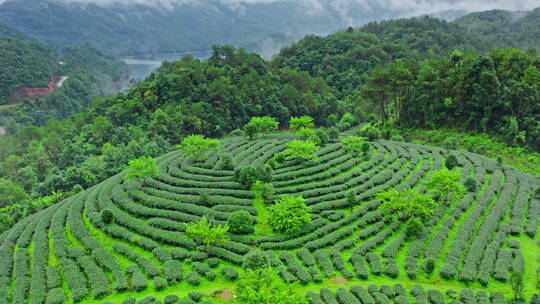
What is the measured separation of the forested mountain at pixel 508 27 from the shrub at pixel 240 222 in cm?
15488

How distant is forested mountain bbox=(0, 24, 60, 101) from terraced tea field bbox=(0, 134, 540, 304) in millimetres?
97577

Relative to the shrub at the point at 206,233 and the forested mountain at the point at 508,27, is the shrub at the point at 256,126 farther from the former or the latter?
the forested mountain at the point at 508,27

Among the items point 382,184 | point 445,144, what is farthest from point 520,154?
point 382,184

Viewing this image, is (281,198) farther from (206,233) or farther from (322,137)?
(322,137)

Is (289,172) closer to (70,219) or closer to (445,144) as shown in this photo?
(70,219)

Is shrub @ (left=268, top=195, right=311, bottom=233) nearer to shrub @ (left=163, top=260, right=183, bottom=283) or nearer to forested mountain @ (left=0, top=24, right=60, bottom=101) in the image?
shrub @ (left=163, top=260, right=183, bottom=283)

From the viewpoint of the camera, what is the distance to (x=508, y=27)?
171875 millimetres

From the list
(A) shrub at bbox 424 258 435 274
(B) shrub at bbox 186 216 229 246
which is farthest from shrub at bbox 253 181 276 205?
(A) shrub at bbox 424 258 435 274

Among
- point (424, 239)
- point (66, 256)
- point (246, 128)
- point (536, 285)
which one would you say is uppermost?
point (246, 128)

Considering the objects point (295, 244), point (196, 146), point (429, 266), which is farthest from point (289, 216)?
point (196, 146)

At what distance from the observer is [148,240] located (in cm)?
3025

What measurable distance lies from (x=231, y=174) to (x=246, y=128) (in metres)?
17.1

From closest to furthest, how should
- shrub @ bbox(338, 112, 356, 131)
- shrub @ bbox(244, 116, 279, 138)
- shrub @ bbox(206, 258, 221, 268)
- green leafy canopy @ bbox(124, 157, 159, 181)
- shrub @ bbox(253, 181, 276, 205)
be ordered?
1. shrub @ bbox(206, 258, 221, 268)
2. shrub @ bbox(253, 181, 276, 205)
3. green leafy canopy @ bbox(124, 157, 159, 181)
4. shrub @ bbox(244, 116, 279, 138)
5. shrub @ bbox(338, 112, 356, 131)

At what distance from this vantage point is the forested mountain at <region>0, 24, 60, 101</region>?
4395 inches
